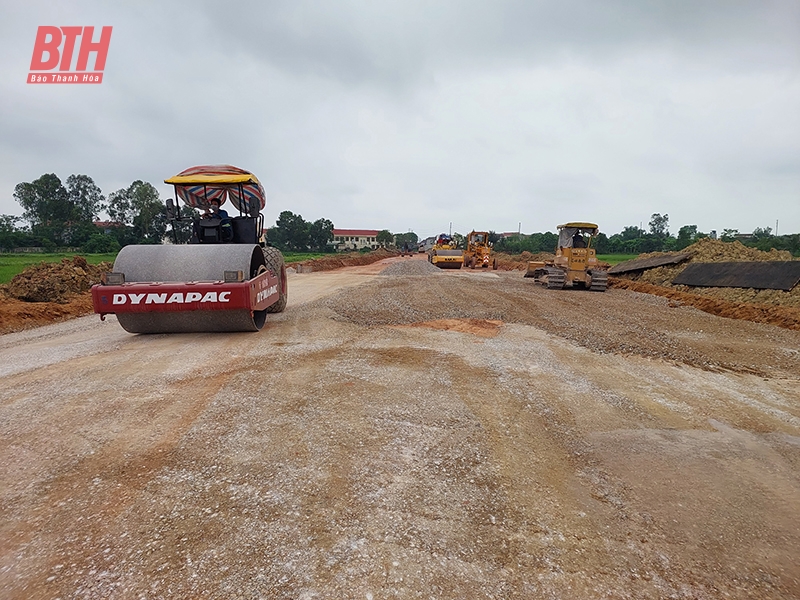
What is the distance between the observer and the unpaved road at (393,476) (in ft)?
6.79

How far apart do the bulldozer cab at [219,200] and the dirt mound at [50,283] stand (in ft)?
15.5

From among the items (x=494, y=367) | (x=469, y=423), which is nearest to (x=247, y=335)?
(x=494, y=367)

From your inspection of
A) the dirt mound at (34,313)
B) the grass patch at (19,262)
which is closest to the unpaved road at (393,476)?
the dirt mound at (34,313)

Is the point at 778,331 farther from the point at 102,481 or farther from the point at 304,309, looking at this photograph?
the point at 102,481

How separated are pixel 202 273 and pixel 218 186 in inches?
86.6

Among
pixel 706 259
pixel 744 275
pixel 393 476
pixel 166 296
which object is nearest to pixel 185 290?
pixel 166 296

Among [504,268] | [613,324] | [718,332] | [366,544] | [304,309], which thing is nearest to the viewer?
[366,544]

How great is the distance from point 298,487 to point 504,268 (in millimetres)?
30934

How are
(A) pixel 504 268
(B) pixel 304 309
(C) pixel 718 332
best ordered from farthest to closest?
(A) pixel 504 268
(B) pixel 304 309
(C) pixel 718 332

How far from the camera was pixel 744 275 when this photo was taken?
14.4 m

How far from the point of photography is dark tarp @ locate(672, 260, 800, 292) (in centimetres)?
1288

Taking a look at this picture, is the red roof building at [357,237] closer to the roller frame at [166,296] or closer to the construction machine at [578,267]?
the construction machine at [578,267]

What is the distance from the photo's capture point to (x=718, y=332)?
26.6 feet

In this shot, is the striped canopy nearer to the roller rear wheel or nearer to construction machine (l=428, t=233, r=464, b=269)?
the roller rear wheel
